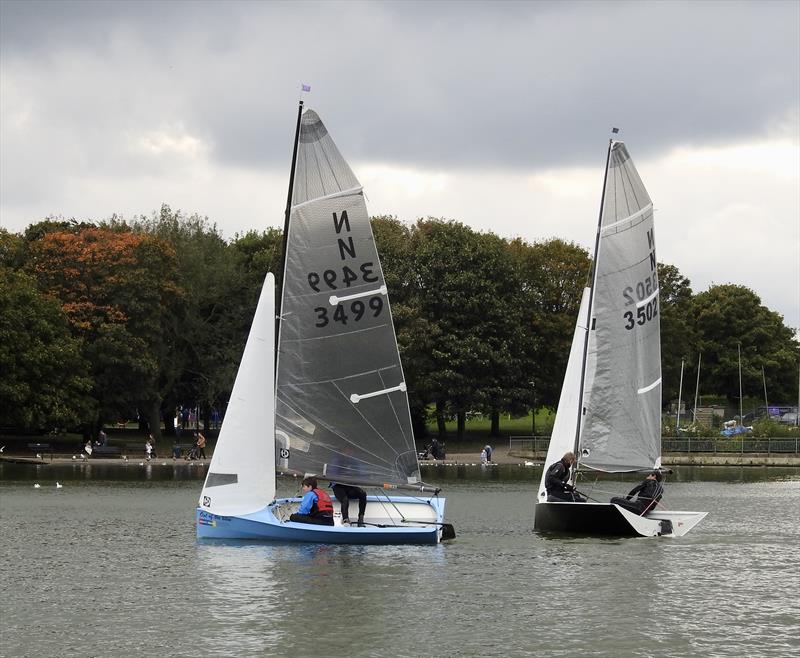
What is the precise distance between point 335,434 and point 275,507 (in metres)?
2.66

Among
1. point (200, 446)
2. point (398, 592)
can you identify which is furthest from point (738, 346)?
point (398, 592)

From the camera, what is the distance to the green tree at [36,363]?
3253 inches

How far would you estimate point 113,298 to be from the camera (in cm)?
9069

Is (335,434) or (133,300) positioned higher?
(133,300)

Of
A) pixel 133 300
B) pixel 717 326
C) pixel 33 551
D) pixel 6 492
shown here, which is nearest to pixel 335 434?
pixel 33 551

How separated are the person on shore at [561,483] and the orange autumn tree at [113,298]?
53.1 m

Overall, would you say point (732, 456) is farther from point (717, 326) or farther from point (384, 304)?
point (384, 304)

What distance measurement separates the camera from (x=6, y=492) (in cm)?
5688

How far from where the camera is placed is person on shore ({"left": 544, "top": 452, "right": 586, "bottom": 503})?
127 ft

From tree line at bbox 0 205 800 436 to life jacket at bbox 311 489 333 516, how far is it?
164 ft

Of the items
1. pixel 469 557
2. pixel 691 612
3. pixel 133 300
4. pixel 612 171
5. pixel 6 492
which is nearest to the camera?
pixel 691 612

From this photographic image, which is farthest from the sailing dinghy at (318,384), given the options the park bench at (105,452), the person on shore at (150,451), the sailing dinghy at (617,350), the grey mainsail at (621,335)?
the park bench at (105,452)

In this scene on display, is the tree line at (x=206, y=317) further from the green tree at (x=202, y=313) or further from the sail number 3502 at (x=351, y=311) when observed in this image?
the sail number 3502 at (x=351, y=311)

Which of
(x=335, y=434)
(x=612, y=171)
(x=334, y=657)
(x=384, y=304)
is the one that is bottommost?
(x=334, y=657)
